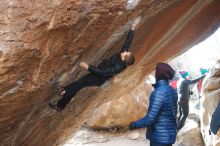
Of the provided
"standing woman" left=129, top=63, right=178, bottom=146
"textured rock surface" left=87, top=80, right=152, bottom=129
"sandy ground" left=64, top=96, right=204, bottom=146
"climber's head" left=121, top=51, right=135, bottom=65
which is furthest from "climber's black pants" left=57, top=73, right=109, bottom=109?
"textured rock surface" left=87, top=80, right=152, bottom=129

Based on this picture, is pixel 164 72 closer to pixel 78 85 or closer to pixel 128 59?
pixel 128 59

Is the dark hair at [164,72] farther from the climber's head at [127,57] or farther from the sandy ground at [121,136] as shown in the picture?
the sandy ground at [121,136]

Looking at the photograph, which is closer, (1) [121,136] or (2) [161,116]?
(2) [161,116]

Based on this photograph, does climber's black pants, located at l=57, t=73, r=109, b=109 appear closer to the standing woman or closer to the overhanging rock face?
the overhanging rock face

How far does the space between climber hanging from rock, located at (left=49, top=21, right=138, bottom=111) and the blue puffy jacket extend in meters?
1.18

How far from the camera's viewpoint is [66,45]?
5.60 meters

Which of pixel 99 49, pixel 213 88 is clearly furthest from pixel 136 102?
pixel 99 49

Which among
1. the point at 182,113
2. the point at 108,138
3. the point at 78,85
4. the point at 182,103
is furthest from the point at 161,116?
the point at 108,138

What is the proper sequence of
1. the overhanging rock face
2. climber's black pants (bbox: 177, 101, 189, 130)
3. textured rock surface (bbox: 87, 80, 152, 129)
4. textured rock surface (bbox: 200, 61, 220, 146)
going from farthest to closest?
textured rock surface (bbox: 87, 80, 152, 129) → climber's black pants (bbox: 177, 101, 189, 130) → textured rock surface (bbox: 200, 61, 220, 146) → the overhanging rock face

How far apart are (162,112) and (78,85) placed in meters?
1.58

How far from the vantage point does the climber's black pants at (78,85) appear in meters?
6.46

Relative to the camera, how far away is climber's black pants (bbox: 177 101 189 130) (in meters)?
11.3

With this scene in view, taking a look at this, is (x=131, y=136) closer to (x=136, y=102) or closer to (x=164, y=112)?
(x=136, y=102)

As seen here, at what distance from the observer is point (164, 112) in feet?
17.9
